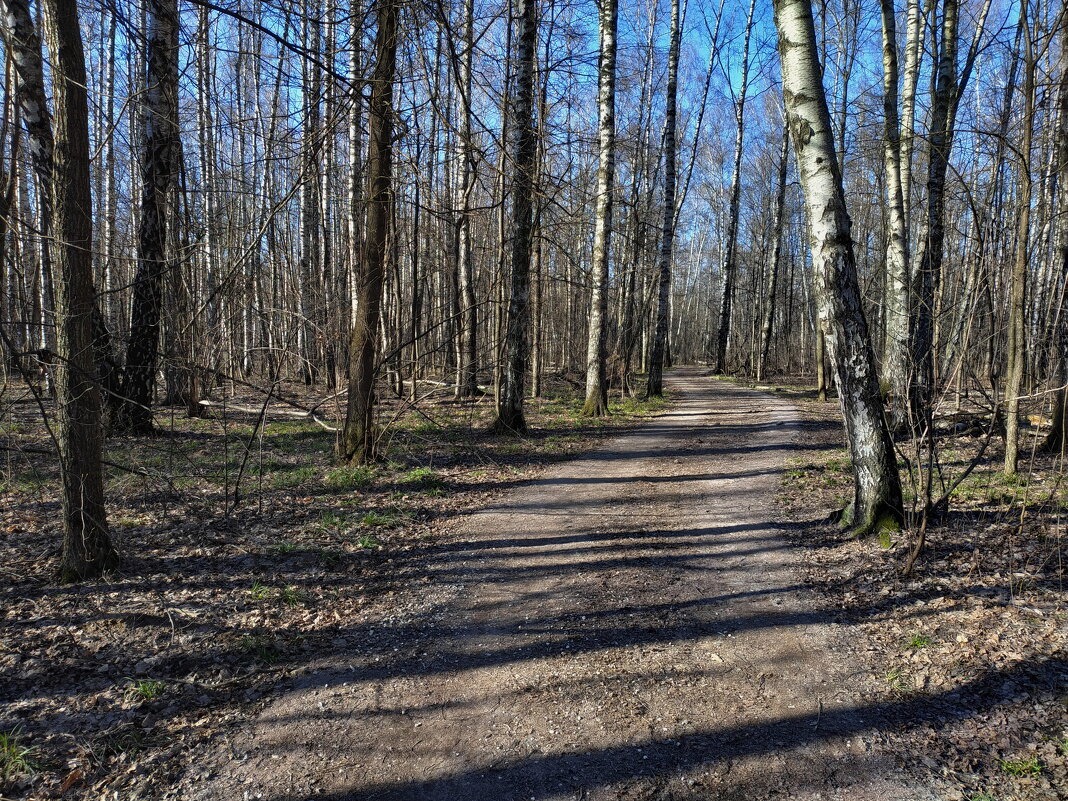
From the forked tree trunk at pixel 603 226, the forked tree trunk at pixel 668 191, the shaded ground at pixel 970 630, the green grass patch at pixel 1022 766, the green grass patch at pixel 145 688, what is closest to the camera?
the green grass patch at pixel 1022 766

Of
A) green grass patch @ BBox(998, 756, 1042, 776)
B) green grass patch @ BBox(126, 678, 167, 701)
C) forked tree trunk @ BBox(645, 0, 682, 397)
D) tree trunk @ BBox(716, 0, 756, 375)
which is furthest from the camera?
tree trunk @ BBox(716, 0, 756, 375)

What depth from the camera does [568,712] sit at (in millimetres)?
3518

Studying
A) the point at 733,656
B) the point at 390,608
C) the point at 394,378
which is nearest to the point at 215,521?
the point at 390,608

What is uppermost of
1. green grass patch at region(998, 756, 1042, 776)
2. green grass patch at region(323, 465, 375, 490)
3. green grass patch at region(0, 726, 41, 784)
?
green grass patch at region(323, 465, 375, 490)

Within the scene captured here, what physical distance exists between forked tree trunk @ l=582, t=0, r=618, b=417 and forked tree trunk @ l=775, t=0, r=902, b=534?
6682 mm

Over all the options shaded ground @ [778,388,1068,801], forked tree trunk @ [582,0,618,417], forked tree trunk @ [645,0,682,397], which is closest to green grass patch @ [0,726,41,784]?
shaded ground @ [778,388,1068,801]

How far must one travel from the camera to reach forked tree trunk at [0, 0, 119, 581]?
13.3 ft

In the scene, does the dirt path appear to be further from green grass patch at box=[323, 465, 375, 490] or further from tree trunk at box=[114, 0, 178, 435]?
tree trunk at box=[114, 0, 178, 435]

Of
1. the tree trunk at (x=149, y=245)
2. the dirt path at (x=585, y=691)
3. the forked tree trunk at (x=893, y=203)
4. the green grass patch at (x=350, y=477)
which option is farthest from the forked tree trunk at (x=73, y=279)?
the forked tree trunk at (x=893, y=203)

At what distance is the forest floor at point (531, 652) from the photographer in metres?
3.08

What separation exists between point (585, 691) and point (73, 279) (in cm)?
432

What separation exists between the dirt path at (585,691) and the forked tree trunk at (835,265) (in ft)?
3.74

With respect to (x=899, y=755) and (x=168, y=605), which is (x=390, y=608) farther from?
(x=899, y=755)

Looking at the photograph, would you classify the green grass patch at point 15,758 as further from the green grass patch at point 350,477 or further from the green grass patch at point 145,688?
the green grass patch at point 350,477
